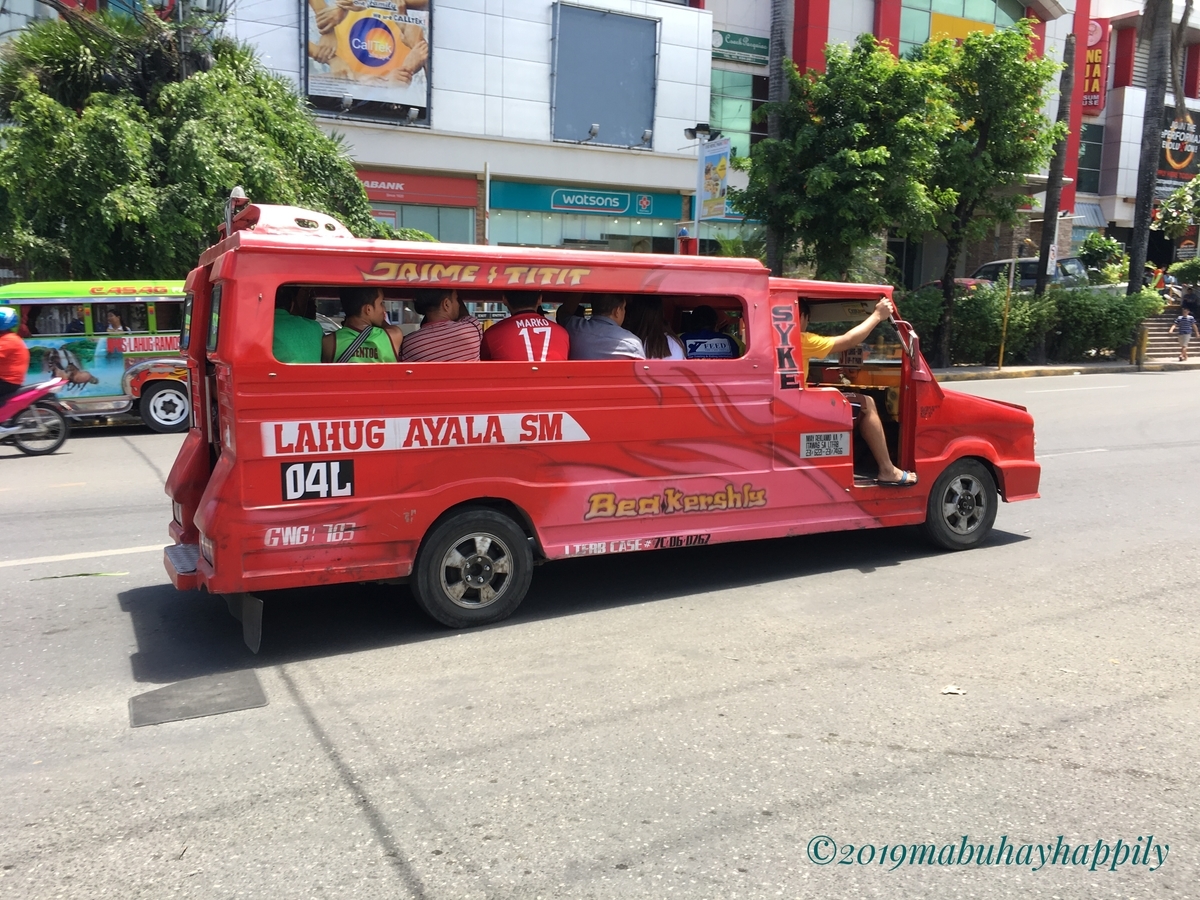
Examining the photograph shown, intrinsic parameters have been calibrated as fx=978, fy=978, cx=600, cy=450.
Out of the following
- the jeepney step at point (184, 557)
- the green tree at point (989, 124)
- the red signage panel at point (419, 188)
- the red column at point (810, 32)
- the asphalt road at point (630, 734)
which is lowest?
the asphalt road at point (630, 734)

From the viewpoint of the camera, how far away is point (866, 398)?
6.79 m

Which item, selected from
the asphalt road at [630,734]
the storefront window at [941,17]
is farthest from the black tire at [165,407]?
the storefront window at [941,17]

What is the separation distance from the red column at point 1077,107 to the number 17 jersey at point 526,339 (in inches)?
1405

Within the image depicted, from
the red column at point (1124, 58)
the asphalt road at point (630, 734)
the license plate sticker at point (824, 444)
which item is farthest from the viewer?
the red column at point (1124, 58)

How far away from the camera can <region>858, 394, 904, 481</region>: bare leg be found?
672 centimetres

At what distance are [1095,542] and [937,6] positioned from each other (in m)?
29.9

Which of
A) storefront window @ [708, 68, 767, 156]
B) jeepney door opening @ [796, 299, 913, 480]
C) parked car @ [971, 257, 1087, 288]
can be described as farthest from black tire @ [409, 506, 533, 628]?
storefront window @ [708, 68, 767, 156]

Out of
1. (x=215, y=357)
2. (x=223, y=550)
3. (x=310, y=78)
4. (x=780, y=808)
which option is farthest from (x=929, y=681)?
(x=310, y=78)

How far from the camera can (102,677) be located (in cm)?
475

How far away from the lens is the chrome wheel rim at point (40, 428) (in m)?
11.4

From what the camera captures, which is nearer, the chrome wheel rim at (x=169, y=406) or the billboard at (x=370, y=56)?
the chrome wheel rim at (x=169, y=406)

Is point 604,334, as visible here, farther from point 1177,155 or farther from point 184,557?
point 1177,155

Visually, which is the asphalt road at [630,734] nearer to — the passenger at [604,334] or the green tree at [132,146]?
the passenger at [604,334]

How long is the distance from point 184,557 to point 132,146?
11.1 meters
